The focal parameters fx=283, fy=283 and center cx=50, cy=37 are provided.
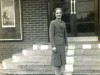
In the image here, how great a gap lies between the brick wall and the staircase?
3.17 feet

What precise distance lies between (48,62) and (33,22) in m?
2.25

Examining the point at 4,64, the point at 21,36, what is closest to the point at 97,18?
the point at 21,36

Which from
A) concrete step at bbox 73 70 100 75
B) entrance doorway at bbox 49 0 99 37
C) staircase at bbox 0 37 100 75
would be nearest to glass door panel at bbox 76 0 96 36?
entrance doorway at bbox 49 0 99 37

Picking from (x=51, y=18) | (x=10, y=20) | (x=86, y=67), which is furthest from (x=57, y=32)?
(x=10, y=20)

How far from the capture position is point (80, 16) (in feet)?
32.4

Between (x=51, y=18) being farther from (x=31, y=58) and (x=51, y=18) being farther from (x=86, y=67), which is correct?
(x=86, y=67)

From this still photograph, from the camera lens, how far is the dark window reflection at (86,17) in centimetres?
983

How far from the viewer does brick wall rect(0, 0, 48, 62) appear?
997 cm

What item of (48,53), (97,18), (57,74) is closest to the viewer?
(57,74)

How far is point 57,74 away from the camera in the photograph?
6848 millimetres

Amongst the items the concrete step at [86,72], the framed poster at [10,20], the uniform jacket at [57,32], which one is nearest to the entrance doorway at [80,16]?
the framed poster at [10,20]

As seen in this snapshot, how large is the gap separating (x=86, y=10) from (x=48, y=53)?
7.44 feet

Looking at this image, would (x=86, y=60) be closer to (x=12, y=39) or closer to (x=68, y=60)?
(x=68, y=60)

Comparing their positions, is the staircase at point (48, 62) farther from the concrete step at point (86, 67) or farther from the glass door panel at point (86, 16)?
the glass door panel at point (86, 16)
